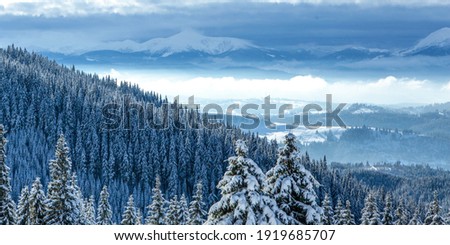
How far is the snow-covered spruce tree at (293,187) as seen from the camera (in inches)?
1243

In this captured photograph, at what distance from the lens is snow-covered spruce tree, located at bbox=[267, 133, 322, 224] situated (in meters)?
31.6

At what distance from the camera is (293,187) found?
31703 millimetres

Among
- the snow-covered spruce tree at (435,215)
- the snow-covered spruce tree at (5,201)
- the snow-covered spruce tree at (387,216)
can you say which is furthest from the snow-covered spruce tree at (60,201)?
the snow-covered spruce tree at (435,215)

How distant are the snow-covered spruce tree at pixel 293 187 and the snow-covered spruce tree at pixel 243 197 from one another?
197cm

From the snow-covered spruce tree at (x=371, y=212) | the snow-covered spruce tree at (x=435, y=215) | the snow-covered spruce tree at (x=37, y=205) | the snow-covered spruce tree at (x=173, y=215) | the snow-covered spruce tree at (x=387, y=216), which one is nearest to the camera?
the snow-covered spruce tree at (x=37, y=205)

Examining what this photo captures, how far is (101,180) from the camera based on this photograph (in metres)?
193

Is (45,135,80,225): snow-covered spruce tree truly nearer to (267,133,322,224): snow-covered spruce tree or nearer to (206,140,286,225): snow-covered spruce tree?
(267,133,322,224): snow-covered spruce tree

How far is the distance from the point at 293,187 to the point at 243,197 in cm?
390

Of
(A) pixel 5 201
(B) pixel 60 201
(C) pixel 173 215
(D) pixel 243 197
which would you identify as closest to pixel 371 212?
(C) pixel 173 215

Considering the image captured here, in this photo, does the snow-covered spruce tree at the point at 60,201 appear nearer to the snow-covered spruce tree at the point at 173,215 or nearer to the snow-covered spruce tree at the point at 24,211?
the snow-covered spruce tree at the point at 24,211

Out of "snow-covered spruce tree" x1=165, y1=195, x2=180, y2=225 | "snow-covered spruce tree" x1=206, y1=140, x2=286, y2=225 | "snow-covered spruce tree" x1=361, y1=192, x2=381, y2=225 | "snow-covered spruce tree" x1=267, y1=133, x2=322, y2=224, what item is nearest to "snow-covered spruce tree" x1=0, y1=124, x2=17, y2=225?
"snow-covered spruce tree" x1=165, y1=195, x2=180, y2=225

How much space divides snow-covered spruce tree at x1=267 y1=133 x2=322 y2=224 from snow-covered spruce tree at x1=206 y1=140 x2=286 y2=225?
77.7 inches

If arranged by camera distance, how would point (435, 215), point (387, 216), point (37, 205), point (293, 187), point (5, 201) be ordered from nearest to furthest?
point (293, 187) → point (5, 201) → point (37, 205) → point (435, 215) → point (387, 216)

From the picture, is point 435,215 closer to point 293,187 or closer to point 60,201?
point 293,187
